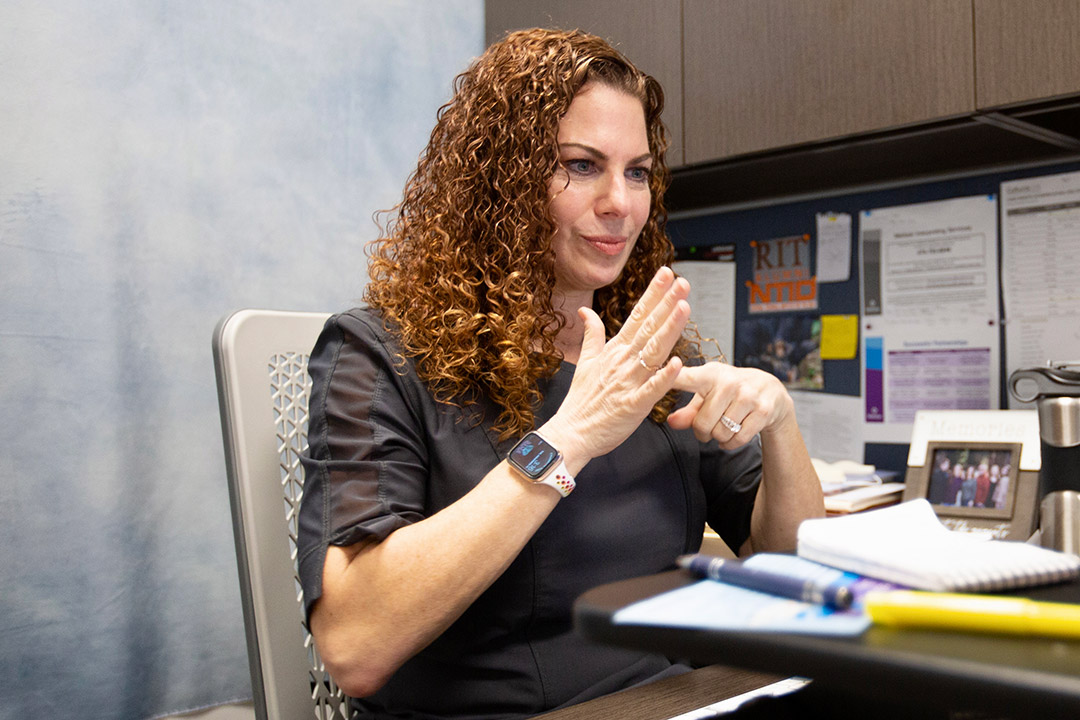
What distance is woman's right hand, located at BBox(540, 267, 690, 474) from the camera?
2.61 ft

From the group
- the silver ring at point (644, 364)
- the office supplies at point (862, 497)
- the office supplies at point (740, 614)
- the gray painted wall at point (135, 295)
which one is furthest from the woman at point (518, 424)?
the gray painted wall at point (135, 295)

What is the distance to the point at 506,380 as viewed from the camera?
97 cm

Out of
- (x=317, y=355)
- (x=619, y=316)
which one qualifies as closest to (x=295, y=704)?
(x=317, y=355)

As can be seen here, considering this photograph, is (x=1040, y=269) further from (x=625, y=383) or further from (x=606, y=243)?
(x=625, y=383)

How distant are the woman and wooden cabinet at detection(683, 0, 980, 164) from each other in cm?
34

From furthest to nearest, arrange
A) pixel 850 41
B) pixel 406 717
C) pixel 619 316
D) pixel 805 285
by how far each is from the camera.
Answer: pixel 805 285, pixel 850 41, pixel 619 316, pixel 406 717

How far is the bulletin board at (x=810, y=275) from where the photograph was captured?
64.6 inches

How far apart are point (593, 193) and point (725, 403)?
1.09ft

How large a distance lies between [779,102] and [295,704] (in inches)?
46.7

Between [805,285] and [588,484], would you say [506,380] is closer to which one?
[588,484]

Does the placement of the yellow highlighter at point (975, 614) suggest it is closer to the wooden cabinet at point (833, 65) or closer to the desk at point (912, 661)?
the desk at point (912, 661)

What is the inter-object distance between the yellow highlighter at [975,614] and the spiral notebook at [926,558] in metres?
0.03

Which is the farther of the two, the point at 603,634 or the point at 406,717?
the point at 406,717

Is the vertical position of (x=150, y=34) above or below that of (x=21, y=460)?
above
